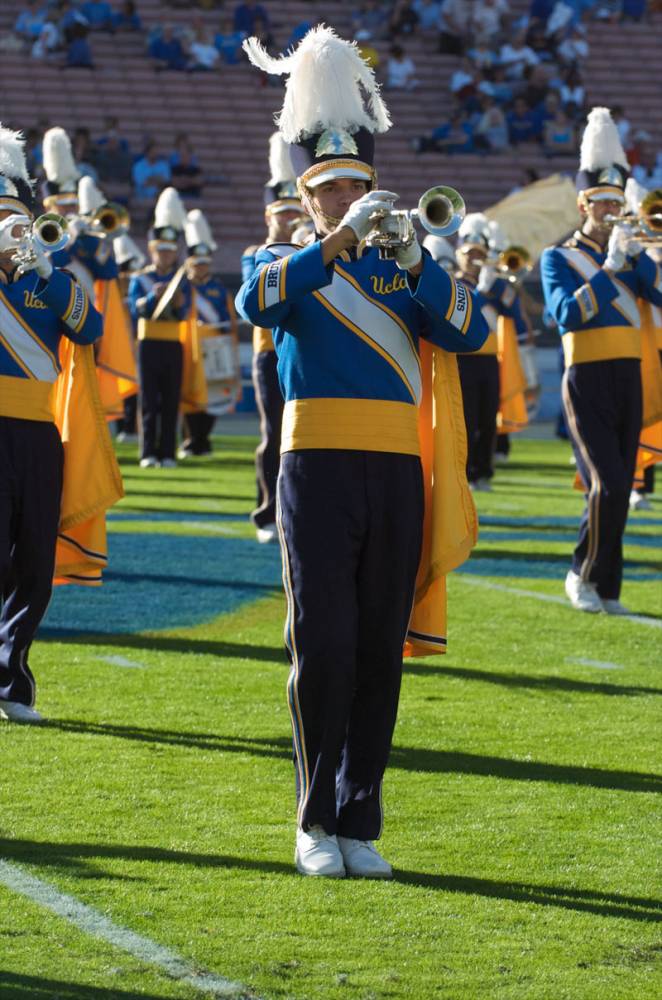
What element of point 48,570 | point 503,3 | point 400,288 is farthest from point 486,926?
point 503,3

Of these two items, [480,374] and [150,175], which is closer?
[480,374]

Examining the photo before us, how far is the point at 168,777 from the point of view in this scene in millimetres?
5383

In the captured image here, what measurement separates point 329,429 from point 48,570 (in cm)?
202

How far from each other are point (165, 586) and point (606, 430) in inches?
96.2

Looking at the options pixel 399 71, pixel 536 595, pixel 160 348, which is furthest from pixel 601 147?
pixel 399 71

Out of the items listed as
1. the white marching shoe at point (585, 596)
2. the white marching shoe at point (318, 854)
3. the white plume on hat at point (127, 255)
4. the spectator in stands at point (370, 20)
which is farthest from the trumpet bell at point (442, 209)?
the spectator in stands at point (370, 20)

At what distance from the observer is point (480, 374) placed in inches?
564

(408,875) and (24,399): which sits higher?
(24,399)

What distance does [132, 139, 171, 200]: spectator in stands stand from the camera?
23.5 meters

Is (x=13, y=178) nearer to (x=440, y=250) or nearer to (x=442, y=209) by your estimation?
(x=442, y=209)

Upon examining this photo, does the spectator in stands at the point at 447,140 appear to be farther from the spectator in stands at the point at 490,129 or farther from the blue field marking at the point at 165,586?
the blue field marking at the point at 165,586

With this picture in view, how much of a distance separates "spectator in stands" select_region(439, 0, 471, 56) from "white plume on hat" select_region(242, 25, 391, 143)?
76.9 feet

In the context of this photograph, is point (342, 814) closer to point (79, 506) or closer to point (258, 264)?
point (258, 264)

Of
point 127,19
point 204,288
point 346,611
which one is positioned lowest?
point 346,611
